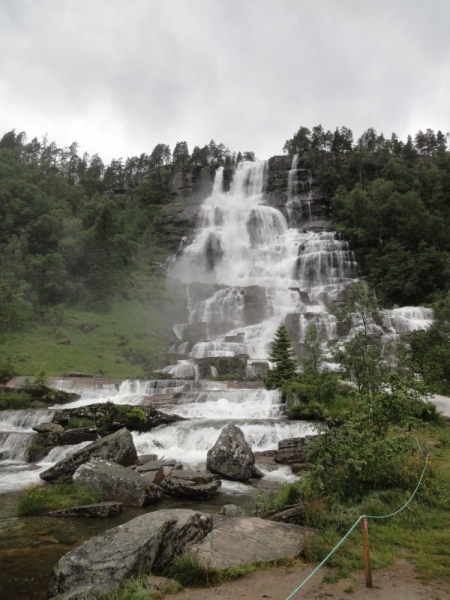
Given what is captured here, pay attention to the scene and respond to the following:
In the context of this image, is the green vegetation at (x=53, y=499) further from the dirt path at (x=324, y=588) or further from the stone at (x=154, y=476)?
the dirt path at (x=324, y=588)

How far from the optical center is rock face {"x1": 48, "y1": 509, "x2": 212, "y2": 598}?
546 cm

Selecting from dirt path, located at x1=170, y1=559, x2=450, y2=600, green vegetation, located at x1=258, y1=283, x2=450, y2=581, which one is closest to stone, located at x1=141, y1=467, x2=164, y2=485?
green vegetation, located at x1=258, y1=283, x2=450, y2=581

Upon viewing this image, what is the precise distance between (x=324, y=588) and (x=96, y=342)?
39.4m

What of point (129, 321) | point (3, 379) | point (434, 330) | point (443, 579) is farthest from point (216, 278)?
point (443, 579)

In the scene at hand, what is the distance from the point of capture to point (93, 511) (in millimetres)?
9570

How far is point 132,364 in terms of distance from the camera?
125 feet

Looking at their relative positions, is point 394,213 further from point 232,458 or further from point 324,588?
point 324,588

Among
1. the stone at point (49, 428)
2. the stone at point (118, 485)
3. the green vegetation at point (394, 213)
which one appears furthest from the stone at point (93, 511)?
the green vegetation at point (394, 213)

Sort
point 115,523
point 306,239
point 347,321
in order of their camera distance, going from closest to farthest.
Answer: point 115,523
point 347,321
point 306,239

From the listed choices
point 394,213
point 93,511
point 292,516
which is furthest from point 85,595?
point 394,213

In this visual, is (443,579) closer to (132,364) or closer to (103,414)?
(103,414)

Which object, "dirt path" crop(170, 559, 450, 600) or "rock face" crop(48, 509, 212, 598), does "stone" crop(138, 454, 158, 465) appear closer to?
"rock face" crop(48, 509, 212, 598)

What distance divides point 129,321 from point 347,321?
36.7 m

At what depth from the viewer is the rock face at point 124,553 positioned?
5465 millimetres
